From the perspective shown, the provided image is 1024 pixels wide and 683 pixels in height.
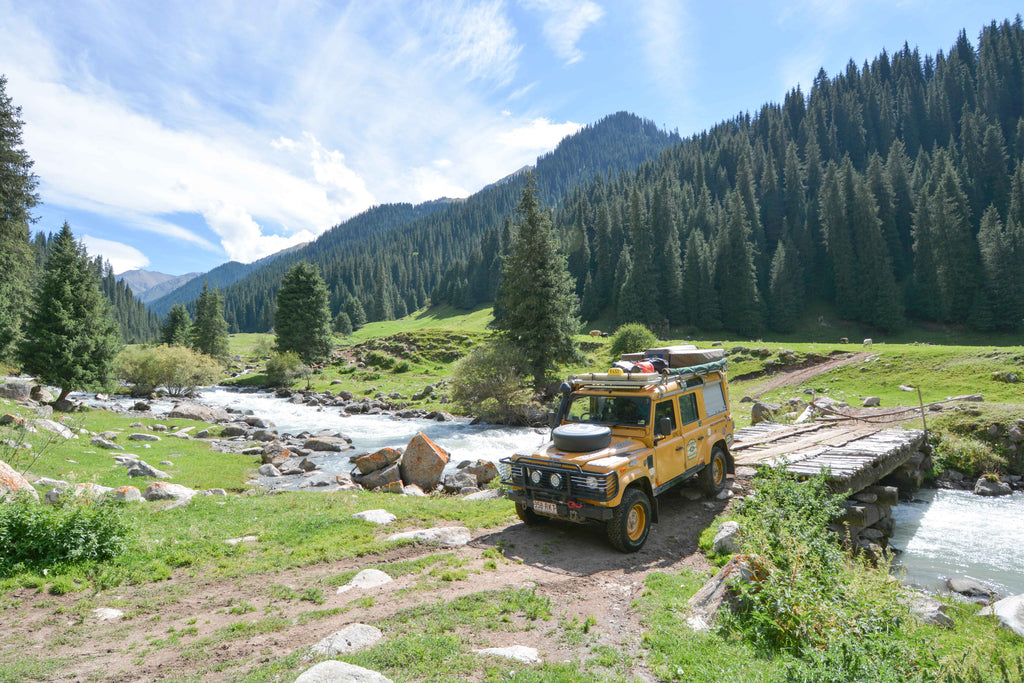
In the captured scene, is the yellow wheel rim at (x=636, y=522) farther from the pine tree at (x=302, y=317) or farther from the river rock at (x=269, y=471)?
the pine tree at (x=302, y=317)

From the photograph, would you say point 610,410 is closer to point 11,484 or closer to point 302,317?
point 11,484

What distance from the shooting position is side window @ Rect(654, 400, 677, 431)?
10828 millimetres

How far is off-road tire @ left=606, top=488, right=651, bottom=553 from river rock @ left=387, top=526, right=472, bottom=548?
341 centimetres

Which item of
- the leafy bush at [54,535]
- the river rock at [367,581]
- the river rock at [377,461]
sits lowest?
the river rock at [377,461]

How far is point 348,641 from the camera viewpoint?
19.9 ft

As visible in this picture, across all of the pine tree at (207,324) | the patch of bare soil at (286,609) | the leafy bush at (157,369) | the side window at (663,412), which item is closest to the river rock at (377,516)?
the patch of bare soil at (286,609)

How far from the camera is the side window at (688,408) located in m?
11.9

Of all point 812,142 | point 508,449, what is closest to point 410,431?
point 508,449

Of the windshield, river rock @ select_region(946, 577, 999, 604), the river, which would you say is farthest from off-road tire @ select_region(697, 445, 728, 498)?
river rock @ select_region(946, 577, 999, 604)

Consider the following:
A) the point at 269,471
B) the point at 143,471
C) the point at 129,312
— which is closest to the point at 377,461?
the point at 269,471

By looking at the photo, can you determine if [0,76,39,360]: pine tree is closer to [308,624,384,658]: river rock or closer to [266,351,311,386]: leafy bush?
[266,351,311,386]: leafy bush

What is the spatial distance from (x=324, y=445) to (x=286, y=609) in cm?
2005

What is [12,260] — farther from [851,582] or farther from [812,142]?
[812,142]

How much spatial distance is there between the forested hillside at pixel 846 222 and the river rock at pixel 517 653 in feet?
234
